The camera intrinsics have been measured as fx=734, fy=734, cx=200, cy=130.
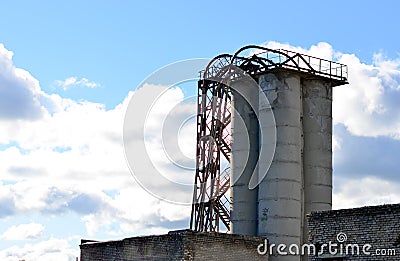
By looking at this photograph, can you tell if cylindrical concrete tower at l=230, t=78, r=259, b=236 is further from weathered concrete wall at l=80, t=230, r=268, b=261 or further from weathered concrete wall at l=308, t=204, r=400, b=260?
weathered concrete wall at l=308, t=204, r=400, b=260

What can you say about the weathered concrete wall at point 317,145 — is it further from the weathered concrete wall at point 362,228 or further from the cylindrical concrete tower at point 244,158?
the weathered concrete wall at point 362,228

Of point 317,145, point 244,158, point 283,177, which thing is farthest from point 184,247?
point 317,145

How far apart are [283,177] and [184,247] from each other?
858 centimetres

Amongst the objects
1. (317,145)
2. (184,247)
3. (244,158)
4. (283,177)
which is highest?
(317,145)

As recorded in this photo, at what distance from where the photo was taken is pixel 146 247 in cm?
2770

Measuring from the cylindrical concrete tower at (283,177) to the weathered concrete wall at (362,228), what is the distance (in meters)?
10.2

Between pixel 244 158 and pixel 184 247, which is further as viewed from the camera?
pixel 244 158

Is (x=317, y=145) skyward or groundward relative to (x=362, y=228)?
skyward

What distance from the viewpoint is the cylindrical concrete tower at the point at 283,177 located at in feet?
108

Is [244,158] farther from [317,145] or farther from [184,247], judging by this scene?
[184,247]

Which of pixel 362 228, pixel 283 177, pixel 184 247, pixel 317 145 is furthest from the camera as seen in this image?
pixel 317 145

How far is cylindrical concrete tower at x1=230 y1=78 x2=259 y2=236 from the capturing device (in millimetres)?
34438

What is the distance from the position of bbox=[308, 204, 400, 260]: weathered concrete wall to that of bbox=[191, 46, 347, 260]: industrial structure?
1029 cm

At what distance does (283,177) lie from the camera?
33.2 metres
